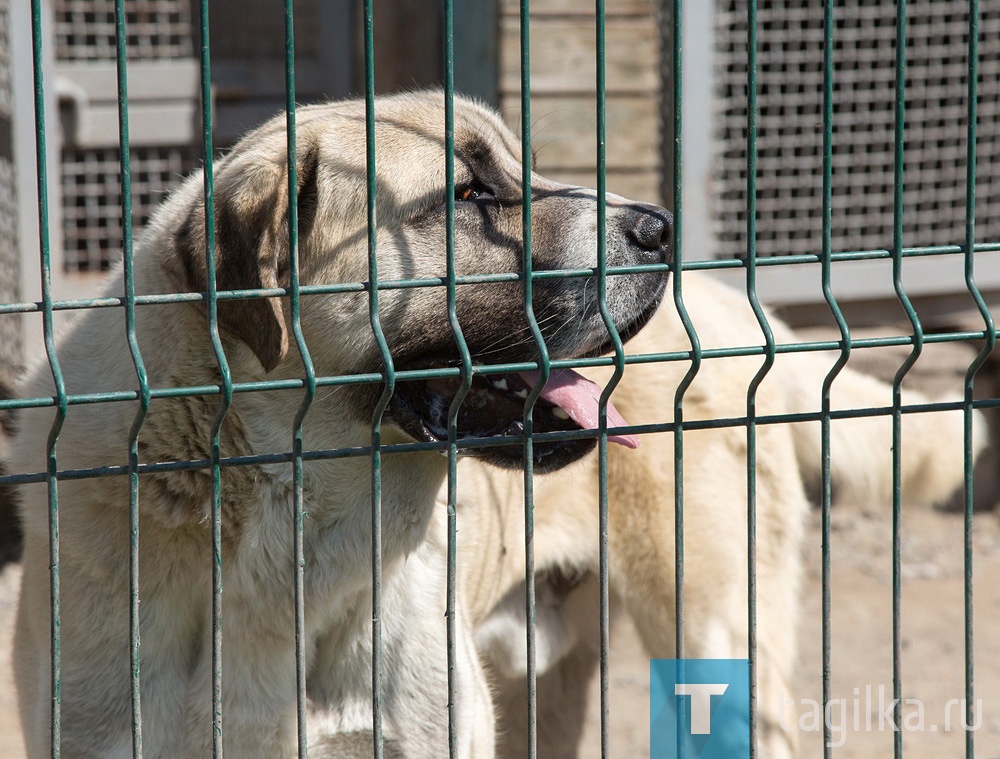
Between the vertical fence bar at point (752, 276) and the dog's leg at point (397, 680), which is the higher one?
the vertical fence bar at point (752, 276)

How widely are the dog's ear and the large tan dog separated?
123 cm

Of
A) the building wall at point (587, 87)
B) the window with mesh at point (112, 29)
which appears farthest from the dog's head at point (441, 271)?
the window with mesh at point (112, 29)

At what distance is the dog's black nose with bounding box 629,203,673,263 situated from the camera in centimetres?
230

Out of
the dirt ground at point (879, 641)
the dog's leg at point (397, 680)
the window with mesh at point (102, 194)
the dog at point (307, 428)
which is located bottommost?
the dirt ground at point (879, 641)

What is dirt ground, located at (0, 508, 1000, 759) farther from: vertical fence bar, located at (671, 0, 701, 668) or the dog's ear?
the dog's ear

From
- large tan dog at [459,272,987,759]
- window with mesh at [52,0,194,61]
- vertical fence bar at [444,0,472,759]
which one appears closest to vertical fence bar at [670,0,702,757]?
vertical fence bar at [444,0,472,759]

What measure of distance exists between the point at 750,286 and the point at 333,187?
90cm

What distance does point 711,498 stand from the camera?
340 cm

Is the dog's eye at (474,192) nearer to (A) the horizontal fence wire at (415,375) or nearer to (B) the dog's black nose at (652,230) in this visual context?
(B) the dog's black nose at (652,230)

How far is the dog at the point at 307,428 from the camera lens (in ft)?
7.34

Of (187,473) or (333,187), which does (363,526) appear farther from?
(333,187)

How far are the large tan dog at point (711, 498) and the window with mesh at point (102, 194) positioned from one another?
119 inches

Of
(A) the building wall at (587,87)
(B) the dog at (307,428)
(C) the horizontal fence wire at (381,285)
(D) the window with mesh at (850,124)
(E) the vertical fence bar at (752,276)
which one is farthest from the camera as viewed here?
(D) the window with mesh at (850,124)

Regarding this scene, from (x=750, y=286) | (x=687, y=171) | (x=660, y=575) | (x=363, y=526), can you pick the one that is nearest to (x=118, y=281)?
(x=363, y=526)
